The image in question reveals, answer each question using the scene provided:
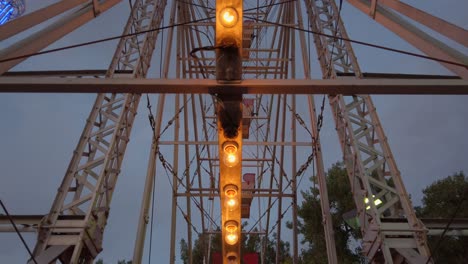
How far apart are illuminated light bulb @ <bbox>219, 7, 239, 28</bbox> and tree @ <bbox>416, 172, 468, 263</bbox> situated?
25440 millimetres

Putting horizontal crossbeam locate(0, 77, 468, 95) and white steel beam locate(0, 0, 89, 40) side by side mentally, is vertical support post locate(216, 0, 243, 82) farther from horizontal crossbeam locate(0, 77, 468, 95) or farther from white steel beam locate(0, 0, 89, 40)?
white steel beam locate(0, 0, 89, 40)

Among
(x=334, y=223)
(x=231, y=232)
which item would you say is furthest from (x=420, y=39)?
(x=334, y=223)

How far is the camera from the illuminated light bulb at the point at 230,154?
7934 millimetres

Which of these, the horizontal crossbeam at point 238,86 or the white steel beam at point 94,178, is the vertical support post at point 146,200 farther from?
the horizontal crossbeam at point 238,86

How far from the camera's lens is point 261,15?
18.3 metres

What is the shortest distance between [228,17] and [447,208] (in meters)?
28.4

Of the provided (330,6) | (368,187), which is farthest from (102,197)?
(330,6)

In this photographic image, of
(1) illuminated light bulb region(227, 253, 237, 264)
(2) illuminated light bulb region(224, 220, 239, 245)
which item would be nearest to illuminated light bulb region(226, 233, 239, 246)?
(2) illuminated light bulb region(224, 220, 239, 245)

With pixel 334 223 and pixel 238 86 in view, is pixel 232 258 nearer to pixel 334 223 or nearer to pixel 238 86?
pixel 238 86

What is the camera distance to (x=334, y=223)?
102 feet

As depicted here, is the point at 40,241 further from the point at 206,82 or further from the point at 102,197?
the point at 206,82

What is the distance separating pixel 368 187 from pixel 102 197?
563 cm

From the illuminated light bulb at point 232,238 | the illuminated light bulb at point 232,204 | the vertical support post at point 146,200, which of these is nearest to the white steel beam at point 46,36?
the illuminated light bulb at point 232,204

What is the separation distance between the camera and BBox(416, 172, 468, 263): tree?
90.8ft
